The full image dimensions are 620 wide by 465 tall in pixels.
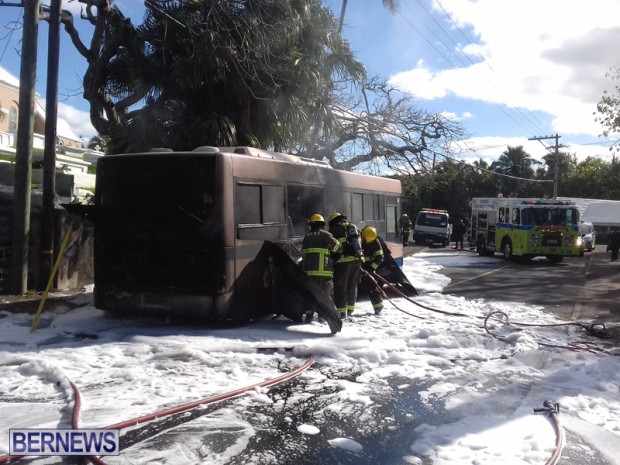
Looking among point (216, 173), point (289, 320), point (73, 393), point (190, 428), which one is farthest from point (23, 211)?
point (190, 428)

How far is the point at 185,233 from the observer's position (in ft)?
25.7

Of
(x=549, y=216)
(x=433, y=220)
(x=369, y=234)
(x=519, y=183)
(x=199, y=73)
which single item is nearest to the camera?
(x=369, y=234)

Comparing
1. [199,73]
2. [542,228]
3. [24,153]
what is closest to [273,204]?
[24,153]

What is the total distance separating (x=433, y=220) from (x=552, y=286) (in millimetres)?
21274

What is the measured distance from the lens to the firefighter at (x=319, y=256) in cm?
862

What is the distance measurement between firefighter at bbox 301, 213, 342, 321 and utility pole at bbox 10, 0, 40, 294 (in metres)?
4.97

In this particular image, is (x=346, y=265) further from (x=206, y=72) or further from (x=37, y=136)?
(x=37, y=136)

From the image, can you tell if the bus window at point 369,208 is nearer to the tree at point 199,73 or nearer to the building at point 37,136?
the tree at point 199,73

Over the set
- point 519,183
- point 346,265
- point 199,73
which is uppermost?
point 519,183

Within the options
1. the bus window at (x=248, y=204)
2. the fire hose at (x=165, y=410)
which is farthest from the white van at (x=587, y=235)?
the fire hose at (x=165, y=410)

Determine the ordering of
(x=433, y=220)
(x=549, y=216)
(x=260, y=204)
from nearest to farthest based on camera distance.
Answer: (x=260, y=204) < (x=549, y=216) < (x=433, y=220)

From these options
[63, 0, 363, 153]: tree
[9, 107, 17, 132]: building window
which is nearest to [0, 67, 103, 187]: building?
[9, 107, 17, 132]: building window

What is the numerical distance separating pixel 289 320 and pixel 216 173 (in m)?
2.61

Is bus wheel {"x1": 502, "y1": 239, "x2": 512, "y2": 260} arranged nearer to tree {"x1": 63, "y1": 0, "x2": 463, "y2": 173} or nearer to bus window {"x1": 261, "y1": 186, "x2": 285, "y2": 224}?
tree {"x1": 63, "y1": 0, "x2": 463, "y2": 173}
